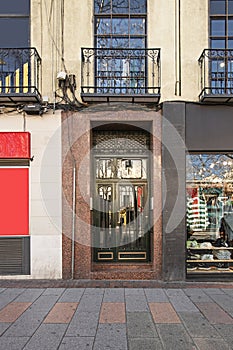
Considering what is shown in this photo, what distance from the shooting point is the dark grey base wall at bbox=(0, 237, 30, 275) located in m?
7.70

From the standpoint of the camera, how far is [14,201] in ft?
25.5

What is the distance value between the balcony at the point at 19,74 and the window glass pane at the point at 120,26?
7.25 feet

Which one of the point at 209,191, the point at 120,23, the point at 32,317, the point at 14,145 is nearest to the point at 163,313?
the point at 32,317

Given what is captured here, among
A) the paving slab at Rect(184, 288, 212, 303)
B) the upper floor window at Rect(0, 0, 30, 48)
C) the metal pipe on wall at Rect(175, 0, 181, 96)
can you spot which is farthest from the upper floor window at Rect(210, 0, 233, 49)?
the paving slab at Rect(184, 288, 212, 303)

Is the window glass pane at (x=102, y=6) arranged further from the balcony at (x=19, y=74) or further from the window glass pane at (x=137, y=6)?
the balcony at (x=19, y=74)

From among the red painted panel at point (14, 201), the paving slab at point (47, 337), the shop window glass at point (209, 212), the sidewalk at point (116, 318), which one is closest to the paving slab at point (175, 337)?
the sidewalk at point (116, 318)

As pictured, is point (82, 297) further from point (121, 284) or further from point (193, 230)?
point (193, 230)

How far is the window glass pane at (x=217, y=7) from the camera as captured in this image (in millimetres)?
8016

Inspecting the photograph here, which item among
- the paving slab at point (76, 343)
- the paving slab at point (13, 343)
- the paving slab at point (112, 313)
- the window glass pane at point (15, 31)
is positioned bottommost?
the paving slab at point (112, 313)

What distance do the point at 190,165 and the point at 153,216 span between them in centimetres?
166

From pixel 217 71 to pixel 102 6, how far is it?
3.48m

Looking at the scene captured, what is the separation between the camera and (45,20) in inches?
312

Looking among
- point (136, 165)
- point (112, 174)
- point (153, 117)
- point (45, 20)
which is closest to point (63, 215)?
point (112, 174)

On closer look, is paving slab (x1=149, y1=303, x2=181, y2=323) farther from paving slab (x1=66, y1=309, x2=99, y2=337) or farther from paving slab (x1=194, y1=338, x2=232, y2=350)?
paving slab (x1=66, y1=309, x2=99, y2=337)
